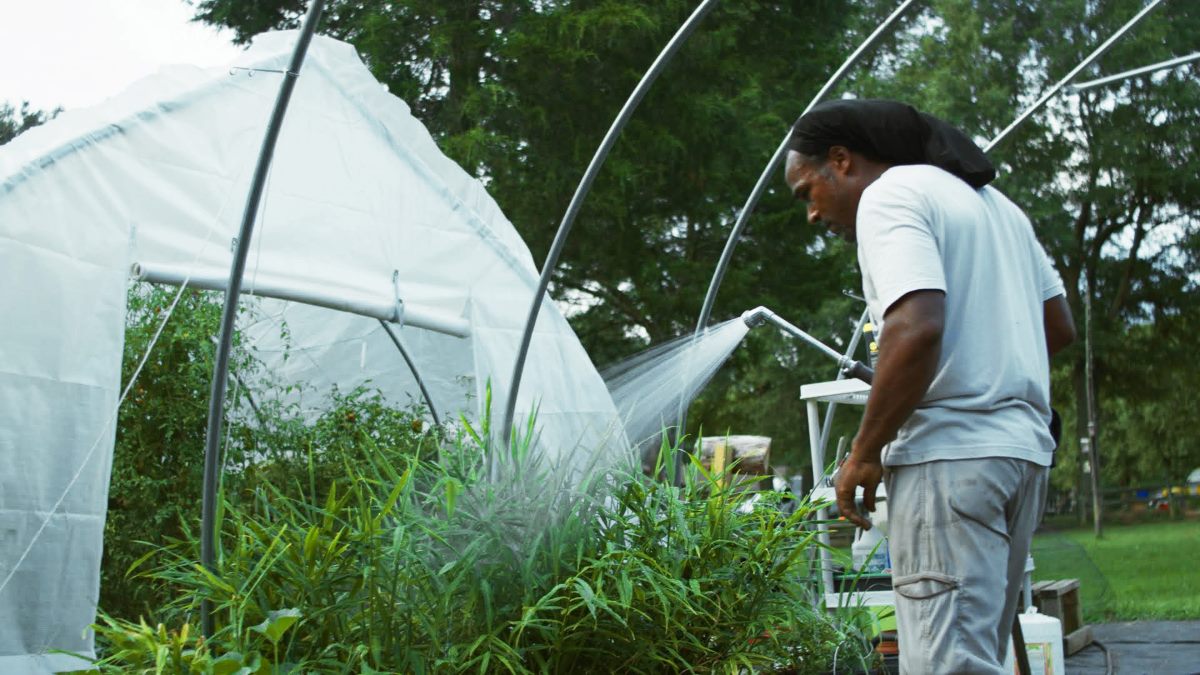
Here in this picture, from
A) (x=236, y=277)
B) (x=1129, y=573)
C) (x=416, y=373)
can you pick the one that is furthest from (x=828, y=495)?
(x=1129, y=573)

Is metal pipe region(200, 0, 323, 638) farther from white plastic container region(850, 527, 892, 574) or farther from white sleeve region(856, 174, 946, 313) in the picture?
white plastic container region(850, 527, 892, 574)

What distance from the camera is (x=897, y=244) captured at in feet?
7.38

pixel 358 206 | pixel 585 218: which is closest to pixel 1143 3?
pixel 585 218

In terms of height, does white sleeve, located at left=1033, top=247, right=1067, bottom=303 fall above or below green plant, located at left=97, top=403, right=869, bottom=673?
above

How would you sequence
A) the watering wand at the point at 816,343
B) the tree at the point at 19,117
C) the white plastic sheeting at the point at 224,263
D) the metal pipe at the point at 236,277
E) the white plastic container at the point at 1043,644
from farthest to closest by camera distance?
1. the tree at the point at 19,117
2. the white plastic container at the point at 1043,644
3. the white plastic sheeting at the point at 224,263
4. the metal pipe at the point at 236,277
5. the watering wand at the point at 816,343

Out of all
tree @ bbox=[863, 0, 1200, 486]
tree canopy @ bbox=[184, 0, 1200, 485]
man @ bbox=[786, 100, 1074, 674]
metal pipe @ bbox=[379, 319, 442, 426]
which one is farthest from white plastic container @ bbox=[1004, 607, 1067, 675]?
tree @ bbox=[863, 0, 1200, 486]

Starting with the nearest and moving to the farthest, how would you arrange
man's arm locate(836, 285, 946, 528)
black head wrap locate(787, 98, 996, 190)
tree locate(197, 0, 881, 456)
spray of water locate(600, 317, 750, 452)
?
man's arm locate(836, 285, 946, 528)
black head wrap locate(787, 98, 996, 190)
spray of water locate(600, 317, 750, 452)
tree locate(197, 0, 881, 456)

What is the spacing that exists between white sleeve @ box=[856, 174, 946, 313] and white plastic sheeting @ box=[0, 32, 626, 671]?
156 centimetres

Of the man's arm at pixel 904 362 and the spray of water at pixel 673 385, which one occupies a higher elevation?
the spray of water at pixel 673 385

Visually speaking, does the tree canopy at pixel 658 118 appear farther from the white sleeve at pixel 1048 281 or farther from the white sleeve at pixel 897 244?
the white sleeve at pixel 897 244


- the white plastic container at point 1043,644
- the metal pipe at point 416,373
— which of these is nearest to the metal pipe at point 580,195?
the metal pipe at point 416,373

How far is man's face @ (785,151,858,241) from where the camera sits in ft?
8.34

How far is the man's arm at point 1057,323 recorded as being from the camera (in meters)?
2.75

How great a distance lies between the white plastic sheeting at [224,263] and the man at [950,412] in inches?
60.6
